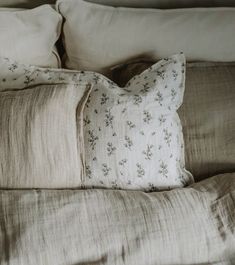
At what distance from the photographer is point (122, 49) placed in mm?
1203

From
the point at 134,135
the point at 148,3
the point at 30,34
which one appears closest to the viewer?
the point at 134,135

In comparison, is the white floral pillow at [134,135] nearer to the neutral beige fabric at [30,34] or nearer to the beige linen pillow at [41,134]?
the beige linen pillow at [41,134]

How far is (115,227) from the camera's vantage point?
3.04 ft

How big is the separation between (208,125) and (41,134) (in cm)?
45

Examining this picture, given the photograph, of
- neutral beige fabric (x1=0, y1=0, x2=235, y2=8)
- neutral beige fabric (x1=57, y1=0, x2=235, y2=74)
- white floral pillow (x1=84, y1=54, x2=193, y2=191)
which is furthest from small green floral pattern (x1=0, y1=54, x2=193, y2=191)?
neutral beige fabric (x1=0, y1=0, x2=235, y2=8)

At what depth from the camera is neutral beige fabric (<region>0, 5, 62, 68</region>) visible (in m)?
1.15

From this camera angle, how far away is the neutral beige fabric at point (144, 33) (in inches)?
46.9

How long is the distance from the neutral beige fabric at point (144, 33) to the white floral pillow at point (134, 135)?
0.14 meters

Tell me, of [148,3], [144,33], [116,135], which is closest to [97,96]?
[116,135]

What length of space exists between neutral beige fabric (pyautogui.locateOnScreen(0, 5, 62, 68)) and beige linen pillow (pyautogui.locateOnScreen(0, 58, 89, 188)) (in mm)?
131

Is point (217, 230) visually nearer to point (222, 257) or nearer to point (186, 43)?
point (222, 257)

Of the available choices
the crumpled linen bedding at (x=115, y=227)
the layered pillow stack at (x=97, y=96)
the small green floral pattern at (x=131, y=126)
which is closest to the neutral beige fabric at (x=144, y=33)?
the layered pillow stack at (x=97, y=96)

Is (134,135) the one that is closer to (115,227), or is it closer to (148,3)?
(115,227)

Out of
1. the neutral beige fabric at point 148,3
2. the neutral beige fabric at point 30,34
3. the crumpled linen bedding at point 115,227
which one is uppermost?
the neutral beige fabric at point 148,3
